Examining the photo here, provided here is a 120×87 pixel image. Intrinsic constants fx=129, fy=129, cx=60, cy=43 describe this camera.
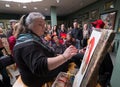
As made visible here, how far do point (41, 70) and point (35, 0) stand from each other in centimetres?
633

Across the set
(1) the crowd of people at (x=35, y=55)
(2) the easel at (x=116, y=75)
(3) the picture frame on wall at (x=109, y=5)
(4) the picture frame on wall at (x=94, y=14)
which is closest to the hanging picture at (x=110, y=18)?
(3) the picture frame on wall at (x=109, y=5)

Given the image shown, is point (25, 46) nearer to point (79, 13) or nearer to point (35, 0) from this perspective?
point (35, 0)

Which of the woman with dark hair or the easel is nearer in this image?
the woman with dark hair

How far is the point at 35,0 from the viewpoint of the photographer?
258 inches

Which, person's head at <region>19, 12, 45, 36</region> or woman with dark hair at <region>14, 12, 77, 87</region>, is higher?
person's head at <region>19, 12, 45, 36</region>

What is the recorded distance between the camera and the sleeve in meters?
0.76

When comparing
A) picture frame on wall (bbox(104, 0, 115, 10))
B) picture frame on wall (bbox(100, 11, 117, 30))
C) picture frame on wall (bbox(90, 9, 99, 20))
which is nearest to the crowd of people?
picture frame on wall (bbox(100, 11, 117, 30))

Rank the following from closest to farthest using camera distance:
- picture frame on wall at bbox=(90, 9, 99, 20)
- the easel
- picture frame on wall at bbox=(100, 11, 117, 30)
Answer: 1. the easel
2. picture frame on wall at bbox=(100, 11, 117, 30)
3. picture frame on wall at bbox=(90, 9, 99, 20)

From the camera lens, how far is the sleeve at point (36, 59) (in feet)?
2.49

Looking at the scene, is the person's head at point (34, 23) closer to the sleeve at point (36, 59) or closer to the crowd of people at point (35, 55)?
the crowd of people at point (35, 55)

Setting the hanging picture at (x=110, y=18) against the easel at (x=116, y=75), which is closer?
the easel at (x=116, y=75)

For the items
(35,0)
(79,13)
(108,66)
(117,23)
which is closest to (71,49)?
(108,66)

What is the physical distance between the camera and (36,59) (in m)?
0.77

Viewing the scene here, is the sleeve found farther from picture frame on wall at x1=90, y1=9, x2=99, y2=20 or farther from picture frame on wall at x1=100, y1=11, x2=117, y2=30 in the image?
→ picture frame on wall at x1=90, y1=9, x2=99, y2=20
